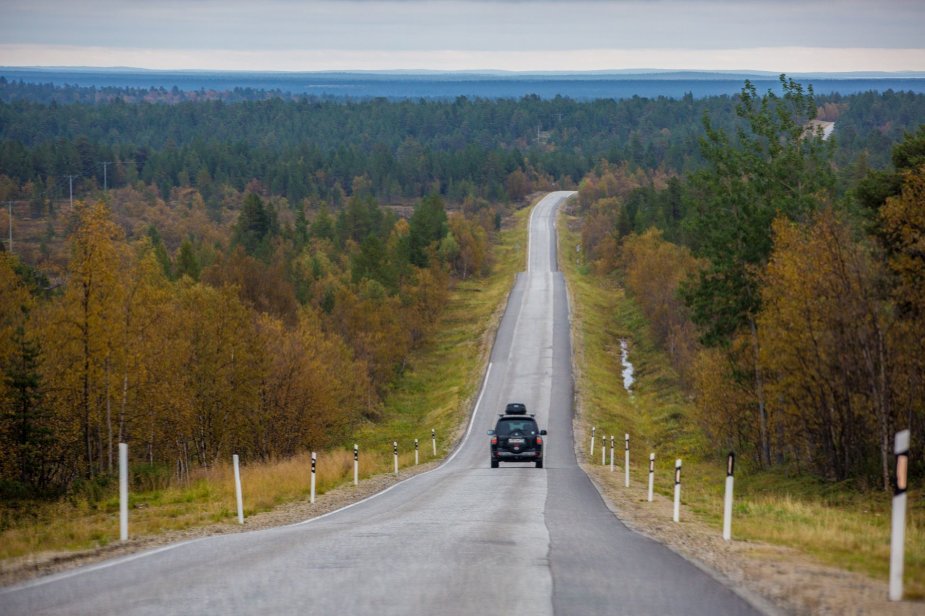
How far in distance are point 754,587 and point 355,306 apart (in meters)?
70.5

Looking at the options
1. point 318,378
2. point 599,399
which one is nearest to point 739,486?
point 318,378

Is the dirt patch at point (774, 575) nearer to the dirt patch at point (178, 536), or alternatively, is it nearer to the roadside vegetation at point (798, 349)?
the roadside vegetation at point (798, 349)

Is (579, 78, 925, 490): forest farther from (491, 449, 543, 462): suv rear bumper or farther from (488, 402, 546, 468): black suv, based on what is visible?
(491, 449, 543, 462): suv rear bumper

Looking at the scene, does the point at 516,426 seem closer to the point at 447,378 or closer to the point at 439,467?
the point at 439,467

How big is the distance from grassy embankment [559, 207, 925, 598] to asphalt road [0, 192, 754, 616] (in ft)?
8.01

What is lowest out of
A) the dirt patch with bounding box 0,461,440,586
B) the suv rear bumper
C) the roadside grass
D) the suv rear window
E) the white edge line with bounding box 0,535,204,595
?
the roadside grass

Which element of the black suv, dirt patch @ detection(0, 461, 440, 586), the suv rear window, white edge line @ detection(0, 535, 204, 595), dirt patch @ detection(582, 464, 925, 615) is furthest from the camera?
the suv rear window

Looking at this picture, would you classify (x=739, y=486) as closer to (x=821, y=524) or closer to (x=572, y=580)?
(x=821, y=524)

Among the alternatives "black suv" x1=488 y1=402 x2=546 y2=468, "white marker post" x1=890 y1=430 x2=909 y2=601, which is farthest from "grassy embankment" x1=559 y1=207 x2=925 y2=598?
"black suv" x1=488 y1=402 x2=546 y2=468

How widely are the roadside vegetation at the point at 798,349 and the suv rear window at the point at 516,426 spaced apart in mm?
3780

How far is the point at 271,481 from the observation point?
85.7ft

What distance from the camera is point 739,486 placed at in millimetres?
33969

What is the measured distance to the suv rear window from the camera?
118 ft

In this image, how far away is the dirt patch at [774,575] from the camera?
9.81 metres
